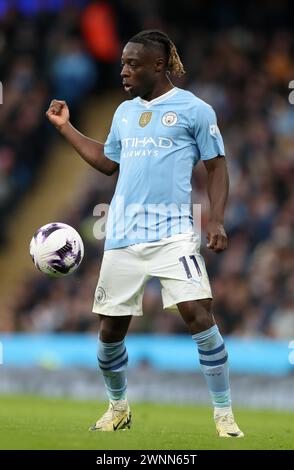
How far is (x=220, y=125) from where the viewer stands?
712 inches

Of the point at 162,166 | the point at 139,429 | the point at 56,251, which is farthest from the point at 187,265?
the point at 139,429

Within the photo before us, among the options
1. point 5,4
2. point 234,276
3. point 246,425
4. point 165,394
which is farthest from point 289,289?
point 5,4

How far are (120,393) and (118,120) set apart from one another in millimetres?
1871

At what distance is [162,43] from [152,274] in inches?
61.8

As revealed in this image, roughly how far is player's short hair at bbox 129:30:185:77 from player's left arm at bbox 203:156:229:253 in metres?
0.73

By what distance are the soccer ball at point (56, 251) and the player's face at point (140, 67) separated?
1.11 m

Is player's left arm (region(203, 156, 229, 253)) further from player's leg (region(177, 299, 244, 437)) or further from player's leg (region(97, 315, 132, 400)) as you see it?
player's leg (region(97, 315, 132, 400))

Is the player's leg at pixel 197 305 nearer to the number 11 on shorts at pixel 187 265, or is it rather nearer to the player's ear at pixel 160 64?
the number 11 on shorts at pixel 187 265

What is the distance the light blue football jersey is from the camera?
8039mm

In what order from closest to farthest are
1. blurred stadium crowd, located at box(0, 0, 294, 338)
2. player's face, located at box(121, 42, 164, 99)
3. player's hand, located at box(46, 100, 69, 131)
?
player's face, located at box(121, 42, 164, 99), player's hand, located at box(46, 100, 69, 131), blurred stadium crowd, located at box(0, 0, 294, 338)

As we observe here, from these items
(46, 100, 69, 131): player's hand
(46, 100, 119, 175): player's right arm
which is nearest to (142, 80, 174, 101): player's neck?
(46, 100, 119, 175): player's right arm

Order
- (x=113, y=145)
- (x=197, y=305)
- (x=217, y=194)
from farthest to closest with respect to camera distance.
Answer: (x=113, y=145) < (x=217, y=194) < (x=197, y=305)

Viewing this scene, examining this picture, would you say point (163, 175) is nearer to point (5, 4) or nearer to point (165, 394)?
point (165, 394)

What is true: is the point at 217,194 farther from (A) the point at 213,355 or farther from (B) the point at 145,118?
(A) the point at 213,355
